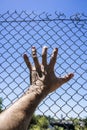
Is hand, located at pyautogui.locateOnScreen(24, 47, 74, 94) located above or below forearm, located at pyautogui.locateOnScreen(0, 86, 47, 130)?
above

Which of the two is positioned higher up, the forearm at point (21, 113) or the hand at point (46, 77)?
the hand at point (46, 77)

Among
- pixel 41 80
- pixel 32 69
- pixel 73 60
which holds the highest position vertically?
pixel 73 60

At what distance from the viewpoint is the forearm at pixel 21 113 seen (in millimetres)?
1703

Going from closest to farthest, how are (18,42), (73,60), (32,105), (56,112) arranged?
(32,105), (56,112), (73,60), (18,42)

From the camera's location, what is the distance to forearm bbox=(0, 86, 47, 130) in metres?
1.70

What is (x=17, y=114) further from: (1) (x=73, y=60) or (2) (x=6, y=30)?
(2) (x=6, y=30)

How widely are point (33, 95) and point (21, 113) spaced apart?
0.18 meters

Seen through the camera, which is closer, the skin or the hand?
the skin

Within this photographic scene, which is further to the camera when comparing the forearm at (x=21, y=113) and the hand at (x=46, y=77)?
the hand at (x=46, y=77)

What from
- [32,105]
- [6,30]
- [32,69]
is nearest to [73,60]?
[6,30]

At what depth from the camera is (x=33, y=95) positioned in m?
1.93

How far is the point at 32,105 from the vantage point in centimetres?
187

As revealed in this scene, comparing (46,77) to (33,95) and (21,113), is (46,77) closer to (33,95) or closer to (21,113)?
(33,95)

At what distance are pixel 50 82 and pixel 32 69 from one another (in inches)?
9.8
